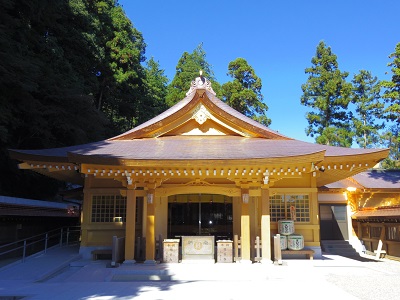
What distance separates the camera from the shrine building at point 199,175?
10.0 meters

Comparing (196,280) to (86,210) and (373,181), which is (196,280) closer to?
(86,210)

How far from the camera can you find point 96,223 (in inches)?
487

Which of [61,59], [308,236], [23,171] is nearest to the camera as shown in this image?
[308,236]

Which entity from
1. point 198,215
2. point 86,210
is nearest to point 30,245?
point 86,210

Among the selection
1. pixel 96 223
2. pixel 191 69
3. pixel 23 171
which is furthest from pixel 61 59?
pixel 191 69

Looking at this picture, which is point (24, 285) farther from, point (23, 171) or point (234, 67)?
point (234, 67)

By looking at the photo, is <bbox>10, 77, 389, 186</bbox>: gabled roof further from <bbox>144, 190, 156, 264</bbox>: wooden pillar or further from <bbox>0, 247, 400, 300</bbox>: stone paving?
<bbox>0, 247, 400, 300</bbox>: stone paving

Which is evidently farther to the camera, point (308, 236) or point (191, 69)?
point (191, 69)

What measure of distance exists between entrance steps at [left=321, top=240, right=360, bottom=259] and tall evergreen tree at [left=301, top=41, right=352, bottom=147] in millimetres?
13664

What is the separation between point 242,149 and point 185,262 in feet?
13.0

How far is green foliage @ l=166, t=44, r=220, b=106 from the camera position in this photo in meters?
37.1

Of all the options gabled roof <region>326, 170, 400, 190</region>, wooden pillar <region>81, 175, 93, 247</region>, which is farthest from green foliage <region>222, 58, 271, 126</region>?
wooden pillar <region>81, 175, 93, 247</region>

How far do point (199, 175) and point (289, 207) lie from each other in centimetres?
415

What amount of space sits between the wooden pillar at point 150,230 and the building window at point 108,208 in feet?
6.68
